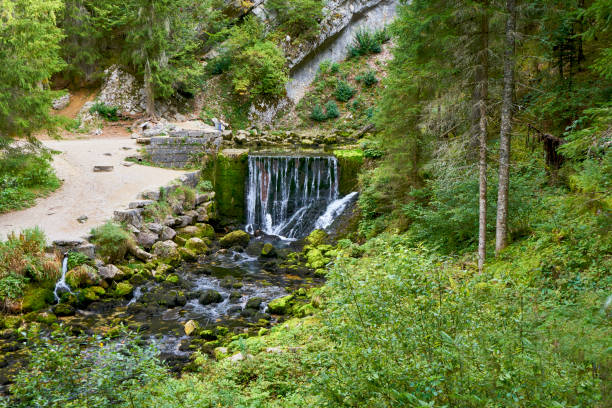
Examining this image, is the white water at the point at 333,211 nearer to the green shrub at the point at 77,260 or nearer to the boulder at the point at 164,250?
the boulder at the point at 164,250

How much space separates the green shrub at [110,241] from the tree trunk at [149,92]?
1269 cm

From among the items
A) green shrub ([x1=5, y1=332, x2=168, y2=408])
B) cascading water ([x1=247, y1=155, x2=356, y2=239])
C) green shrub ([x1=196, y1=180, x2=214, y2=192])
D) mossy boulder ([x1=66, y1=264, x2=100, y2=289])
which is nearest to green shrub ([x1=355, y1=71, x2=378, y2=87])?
cascading water ([x1=247, y1=155, x2=356, y2=239])

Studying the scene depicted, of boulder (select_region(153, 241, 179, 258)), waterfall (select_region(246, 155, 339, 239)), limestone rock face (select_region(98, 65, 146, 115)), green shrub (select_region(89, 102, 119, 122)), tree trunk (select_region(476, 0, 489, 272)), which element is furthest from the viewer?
limestone rock face (select_region(98, 65, 146, 115))

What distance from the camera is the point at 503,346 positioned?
3.12 metres

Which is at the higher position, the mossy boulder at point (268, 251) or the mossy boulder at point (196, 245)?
the mossy boulder at point (196, 245)

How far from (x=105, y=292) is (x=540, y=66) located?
12471 mm

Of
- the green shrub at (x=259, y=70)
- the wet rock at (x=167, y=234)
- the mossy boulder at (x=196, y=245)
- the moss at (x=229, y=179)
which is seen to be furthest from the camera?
the green shrub at (x=259, y=70)

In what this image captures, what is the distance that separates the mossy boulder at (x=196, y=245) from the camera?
12.5 m

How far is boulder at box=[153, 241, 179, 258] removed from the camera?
11453mm

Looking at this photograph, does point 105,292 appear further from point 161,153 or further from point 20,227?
point 161,153

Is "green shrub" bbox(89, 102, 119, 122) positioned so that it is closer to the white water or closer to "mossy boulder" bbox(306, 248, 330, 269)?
the white water

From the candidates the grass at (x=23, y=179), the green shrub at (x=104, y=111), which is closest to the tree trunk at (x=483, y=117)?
the grass at (x=23, y=179)

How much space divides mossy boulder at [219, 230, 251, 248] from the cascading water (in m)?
1.64

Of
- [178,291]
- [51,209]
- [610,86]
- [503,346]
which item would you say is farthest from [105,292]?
[610,86]
